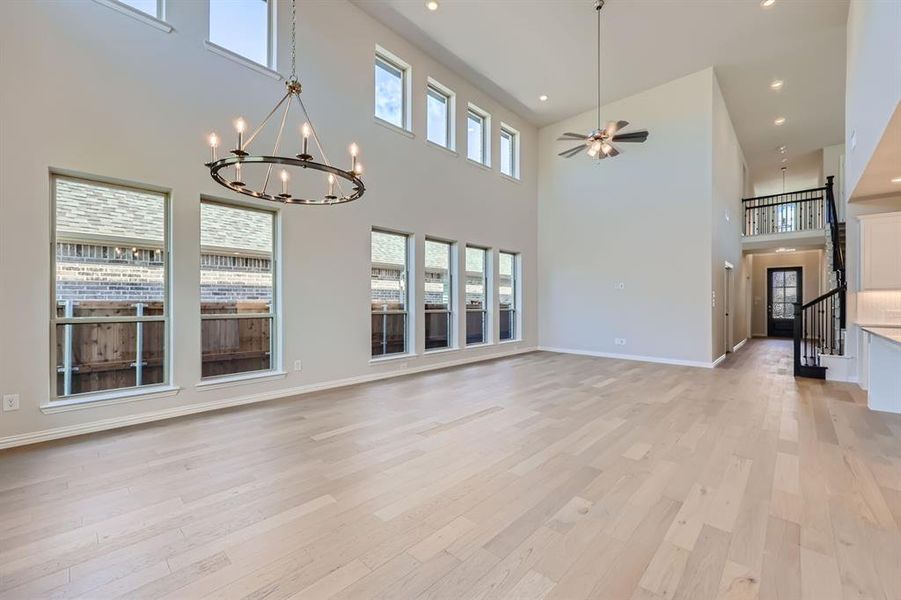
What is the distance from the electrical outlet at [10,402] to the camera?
3.25 m

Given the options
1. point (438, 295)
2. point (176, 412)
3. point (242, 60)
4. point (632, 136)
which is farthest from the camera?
point (438, 295)

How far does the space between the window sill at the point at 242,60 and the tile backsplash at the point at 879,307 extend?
8.03 metres

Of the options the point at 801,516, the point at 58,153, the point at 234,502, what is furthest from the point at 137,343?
the point at 801,516

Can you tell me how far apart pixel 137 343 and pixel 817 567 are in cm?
540

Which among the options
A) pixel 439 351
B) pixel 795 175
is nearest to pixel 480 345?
pixel 439 351

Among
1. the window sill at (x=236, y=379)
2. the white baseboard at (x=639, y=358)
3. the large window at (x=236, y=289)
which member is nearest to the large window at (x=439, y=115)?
the large window at (x=236, y=289)

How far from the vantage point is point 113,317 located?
3.84 meters

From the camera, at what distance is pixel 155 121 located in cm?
396

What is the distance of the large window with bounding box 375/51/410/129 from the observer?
6148 mm

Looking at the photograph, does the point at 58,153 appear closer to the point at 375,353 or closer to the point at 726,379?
the point at 375,353

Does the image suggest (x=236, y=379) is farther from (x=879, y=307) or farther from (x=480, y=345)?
(x=879, y=307)

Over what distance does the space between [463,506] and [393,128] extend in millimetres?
5561

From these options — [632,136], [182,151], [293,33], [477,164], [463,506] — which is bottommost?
[463,506]

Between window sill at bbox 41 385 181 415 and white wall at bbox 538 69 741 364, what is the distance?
7.36m
